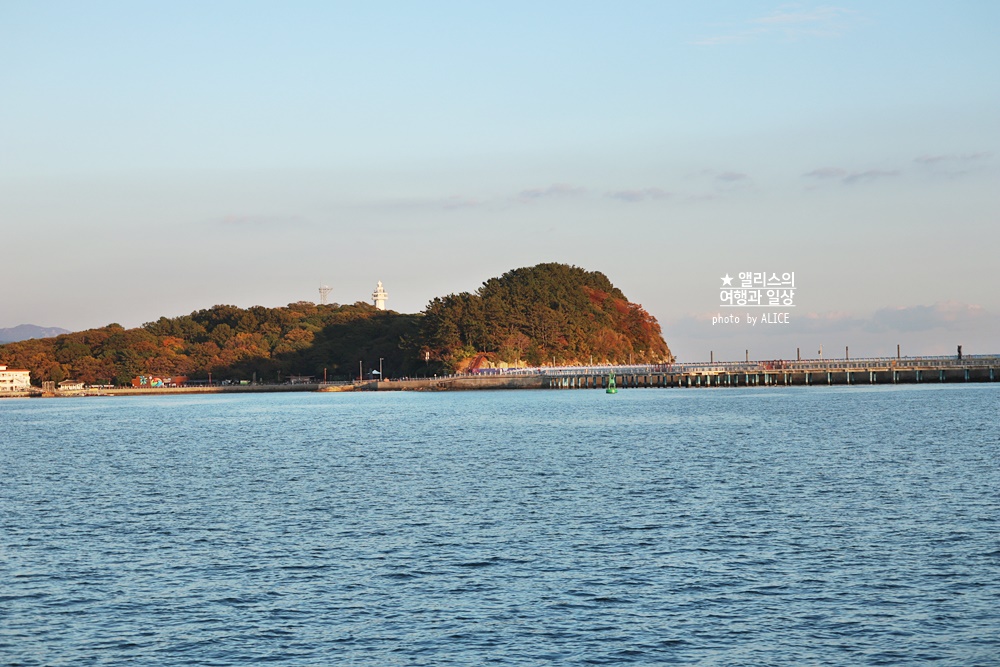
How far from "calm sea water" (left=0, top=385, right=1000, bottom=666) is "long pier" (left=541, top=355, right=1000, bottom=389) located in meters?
108

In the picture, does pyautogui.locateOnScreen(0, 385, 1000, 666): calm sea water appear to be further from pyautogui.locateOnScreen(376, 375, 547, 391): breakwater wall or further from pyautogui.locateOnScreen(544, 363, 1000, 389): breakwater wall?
pyautogui.locateOnScreen(376, 375, 547, 391): breakwater wall

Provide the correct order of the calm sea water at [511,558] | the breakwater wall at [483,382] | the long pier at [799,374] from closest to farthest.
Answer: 1. the calm sea water at [511,558]
2. the long pier at [799,374]
3. the breakwater wall at [483,382]

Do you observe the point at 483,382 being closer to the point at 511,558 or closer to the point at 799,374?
the point at 799,374

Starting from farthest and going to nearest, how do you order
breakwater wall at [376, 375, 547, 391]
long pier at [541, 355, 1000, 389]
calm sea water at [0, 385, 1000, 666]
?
breakwater wall at [376, 375, 547, 391] < long pier at [541, 355, 1000, 389] < calm sea water at [0, 385, 1000, 666]

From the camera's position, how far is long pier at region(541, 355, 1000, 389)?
15462cm

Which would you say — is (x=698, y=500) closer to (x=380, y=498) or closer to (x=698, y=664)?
(x=380, y=498)

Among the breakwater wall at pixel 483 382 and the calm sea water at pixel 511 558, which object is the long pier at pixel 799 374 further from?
the calm sea water at pixel 511 558

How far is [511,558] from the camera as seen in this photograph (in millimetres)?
25469

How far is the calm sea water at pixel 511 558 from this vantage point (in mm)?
18469

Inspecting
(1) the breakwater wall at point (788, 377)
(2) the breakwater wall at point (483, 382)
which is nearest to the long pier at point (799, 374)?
(1) the breakwater wall at point (788, 377)

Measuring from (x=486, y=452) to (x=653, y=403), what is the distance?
64.5m

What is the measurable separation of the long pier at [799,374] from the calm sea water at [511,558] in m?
108

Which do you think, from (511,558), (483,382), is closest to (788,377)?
(483,382)

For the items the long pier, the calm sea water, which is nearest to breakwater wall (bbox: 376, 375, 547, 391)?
the long pier
